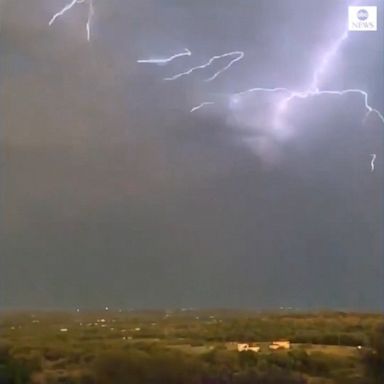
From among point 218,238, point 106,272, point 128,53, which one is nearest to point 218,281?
point 218,238

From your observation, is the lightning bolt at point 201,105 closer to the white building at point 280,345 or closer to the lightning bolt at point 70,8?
the lightning bolt at point 70,8

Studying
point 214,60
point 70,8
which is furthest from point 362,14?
point 70,8

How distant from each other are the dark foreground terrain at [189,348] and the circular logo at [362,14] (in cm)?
78

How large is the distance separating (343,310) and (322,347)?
110mm

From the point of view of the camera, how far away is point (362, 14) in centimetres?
179

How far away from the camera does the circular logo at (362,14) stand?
1794mm

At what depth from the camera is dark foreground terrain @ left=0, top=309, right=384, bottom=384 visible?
68.6 inches

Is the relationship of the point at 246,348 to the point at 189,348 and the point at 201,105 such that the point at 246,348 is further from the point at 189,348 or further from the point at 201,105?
the point at 201,105

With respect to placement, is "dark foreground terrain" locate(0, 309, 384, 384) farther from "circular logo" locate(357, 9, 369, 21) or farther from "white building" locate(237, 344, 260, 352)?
"circular logo" locate(357, 9, 369, 21)

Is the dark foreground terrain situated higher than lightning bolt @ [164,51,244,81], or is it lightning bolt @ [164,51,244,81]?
lightning bolt @ [164,51,244,81]

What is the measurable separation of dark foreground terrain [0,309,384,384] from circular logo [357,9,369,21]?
781 millimetres

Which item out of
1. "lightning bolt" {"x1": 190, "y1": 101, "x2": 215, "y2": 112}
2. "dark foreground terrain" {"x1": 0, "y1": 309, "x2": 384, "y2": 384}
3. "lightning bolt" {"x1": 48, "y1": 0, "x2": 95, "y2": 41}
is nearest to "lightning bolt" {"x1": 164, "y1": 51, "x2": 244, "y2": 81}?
"lightning bolt" {"x1": 190, "y1": 101, "x2": 215, "y2": 112}

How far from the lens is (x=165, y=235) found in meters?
1.80

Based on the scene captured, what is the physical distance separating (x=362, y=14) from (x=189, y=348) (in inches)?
38.9
